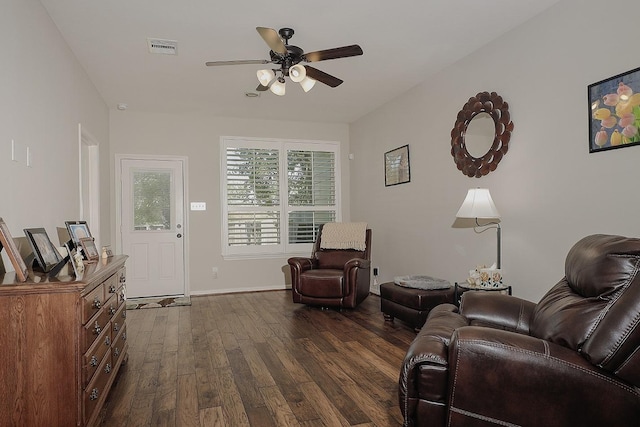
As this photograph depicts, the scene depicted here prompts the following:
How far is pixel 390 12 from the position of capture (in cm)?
311

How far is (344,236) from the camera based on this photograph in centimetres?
550

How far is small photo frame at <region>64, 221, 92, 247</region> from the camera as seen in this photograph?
2.92 metres

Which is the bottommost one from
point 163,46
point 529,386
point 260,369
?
point 260,369

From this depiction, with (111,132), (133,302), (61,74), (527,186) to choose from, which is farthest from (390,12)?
(133,302)

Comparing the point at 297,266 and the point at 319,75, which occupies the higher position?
the point at 319,75

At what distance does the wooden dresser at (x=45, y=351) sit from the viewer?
175 centimetres

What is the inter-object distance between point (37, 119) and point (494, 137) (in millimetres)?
3496

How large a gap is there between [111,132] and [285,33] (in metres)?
3.54

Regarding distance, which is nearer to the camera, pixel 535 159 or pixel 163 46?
pixel 535 159

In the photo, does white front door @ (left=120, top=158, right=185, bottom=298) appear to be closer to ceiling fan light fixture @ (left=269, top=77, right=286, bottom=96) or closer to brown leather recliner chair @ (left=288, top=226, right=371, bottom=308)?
brown leather recliner chair @ (left=288, top=226, right=371, bottom=308)

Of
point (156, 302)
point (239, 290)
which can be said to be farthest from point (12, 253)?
point (239, 290)

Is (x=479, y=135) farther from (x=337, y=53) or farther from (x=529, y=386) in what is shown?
(x=529, y=386)

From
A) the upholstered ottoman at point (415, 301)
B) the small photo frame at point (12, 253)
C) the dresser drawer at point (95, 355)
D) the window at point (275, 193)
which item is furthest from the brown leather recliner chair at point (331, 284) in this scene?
the small photo frame at point (12, 253)

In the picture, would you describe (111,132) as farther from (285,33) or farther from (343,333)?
(343,333)
